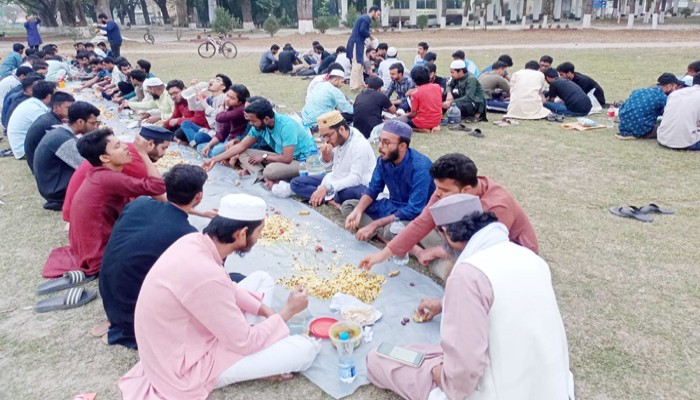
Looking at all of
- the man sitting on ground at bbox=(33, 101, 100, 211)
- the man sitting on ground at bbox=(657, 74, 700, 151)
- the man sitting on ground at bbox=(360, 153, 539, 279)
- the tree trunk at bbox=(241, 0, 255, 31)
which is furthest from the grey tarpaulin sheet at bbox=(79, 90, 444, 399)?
the tree trunk at bbox=(241, 0, 255, 31)

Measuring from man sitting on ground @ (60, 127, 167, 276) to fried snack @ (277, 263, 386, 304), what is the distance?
4.85 ft

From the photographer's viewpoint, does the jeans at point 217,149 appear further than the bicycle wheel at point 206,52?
No

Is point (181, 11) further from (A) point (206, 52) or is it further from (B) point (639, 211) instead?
(B) point (639, 211)

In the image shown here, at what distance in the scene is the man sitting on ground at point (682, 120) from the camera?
23.3ft

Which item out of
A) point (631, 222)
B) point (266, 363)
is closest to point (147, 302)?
point (266, 363)

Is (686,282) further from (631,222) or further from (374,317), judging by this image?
(374,317)

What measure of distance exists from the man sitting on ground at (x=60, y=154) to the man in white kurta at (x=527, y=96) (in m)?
7.35

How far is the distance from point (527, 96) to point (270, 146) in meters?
5.37

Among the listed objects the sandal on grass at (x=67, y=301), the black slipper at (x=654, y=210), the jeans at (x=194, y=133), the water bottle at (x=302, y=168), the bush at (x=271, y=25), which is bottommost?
the sandal on grass at (x=67, y=301)

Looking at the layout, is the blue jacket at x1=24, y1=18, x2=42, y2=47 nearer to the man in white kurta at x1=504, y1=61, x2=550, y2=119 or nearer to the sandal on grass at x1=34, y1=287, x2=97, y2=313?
the man in white kurta at x1=504, y1=61, x2=550, y2=119

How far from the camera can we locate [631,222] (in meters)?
5.13

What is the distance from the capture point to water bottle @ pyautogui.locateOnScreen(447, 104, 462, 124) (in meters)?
9.13

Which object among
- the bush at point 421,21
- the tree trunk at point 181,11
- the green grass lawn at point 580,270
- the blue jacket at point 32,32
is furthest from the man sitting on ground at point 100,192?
the tree trunk at point 181,11

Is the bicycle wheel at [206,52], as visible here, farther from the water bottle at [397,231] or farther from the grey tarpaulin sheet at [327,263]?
the water bottle at [397,231]
